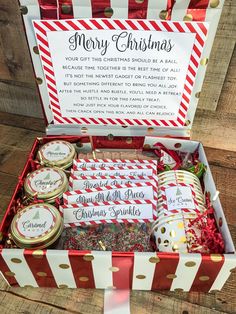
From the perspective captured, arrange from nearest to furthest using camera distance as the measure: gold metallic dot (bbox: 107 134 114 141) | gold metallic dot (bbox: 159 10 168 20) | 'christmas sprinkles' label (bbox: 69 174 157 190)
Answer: gold metallic dot (bbox: 159 10 168 20), 'christmas sprinkles' label (bbox: 69 174 157 190), gold metallic dot (bbox: 107 134 114 141)

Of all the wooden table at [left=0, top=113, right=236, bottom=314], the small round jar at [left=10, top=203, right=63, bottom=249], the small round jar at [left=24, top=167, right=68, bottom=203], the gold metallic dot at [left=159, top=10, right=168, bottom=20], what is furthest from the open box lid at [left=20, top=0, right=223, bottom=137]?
the wooden table at [left=0, top=113, right=236, bottom=314]

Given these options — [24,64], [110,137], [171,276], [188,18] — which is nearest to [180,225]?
[171,276]

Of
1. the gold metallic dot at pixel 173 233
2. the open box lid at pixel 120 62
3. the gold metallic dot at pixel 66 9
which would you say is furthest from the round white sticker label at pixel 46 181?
the gold metallic dot at pixel 66 9

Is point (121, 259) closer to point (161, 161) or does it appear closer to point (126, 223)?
point (126, 223)

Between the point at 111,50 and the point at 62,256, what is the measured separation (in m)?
0.59

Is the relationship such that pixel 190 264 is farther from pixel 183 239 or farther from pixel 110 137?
pixel 110 137

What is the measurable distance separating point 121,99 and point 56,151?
0.28 metres

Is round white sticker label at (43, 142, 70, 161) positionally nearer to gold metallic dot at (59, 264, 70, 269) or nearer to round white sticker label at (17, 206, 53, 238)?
round white sticker label at (17, 206, 53, 238)

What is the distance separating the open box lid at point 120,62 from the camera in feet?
2.82

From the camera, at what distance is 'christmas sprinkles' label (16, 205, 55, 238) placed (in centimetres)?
80

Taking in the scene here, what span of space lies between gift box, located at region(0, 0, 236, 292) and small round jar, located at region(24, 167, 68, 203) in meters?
0.04

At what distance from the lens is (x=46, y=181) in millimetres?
948

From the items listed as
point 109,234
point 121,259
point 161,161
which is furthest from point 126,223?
point 161,161

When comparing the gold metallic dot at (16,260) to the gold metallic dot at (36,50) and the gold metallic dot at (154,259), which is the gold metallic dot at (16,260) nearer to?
the gold metallic dot at (154,259)
